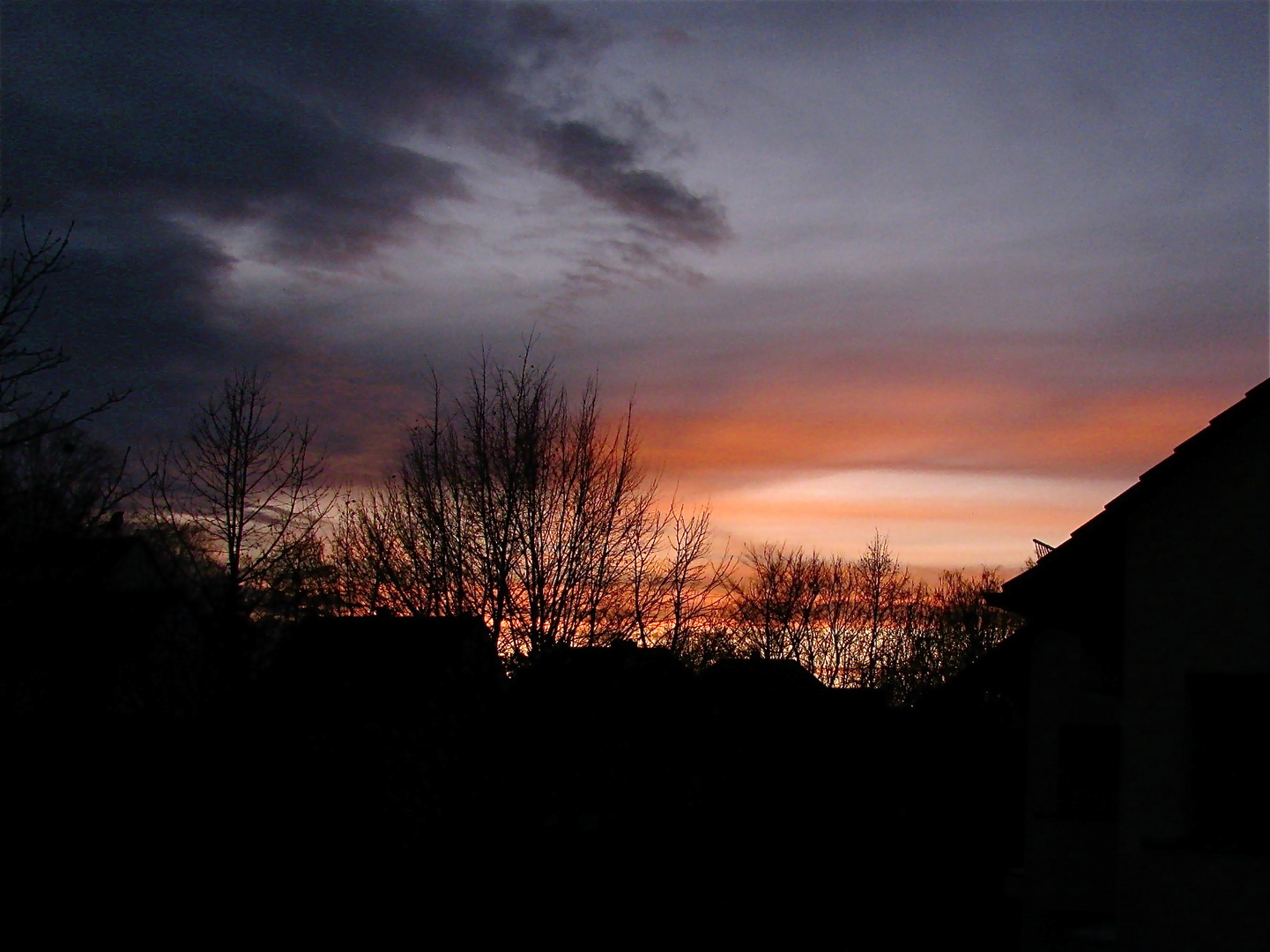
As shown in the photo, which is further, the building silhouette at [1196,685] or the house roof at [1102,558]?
the house roof at [1102,558]

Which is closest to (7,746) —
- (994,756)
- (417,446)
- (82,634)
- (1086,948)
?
(82,634)

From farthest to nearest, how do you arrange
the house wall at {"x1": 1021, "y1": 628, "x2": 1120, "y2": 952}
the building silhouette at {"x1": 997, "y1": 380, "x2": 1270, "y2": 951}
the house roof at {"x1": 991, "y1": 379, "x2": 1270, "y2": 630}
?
the house wall at {"x1": 1021, "y1": 628, "x2": 1120, "y2": 952} < the house roof at {"x1": 991, "y1": 379, "x2": 1270, "y2": 630} < the building silhouette at {"x1": 997, "y1": 380, "x2": 1270, "y2": 951}

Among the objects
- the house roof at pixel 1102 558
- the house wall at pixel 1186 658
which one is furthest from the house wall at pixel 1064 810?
the house wall at pixel 1186 658

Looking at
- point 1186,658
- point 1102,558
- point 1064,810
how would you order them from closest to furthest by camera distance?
point 1186,658 → point 1102,558 → point 1064,810

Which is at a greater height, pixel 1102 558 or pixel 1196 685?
pixel 1102 558

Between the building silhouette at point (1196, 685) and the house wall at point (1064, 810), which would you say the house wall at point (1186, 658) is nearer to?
the building silhouette at point (1196, 685)

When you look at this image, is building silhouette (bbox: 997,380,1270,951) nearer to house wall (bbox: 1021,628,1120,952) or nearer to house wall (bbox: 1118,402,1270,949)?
house wall (bbox: 1118,402,1270,949)

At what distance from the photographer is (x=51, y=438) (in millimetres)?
11969

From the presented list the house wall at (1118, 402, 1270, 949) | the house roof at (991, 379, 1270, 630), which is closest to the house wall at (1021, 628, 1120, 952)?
the house roof at (991, 379, 1270, 630)

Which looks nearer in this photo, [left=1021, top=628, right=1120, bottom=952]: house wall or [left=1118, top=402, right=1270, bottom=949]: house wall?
[left=1118, top=402, right=1270, bottom=949]: house wall

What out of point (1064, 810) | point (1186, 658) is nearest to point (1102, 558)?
point (1186, 658)

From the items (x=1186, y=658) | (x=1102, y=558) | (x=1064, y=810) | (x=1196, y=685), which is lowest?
Answer: (x=1064, y=810)

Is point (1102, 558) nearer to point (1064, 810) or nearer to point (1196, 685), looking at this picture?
point (1196, 685)

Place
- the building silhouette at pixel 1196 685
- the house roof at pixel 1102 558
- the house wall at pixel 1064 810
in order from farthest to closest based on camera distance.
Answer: the house wall at pixel 1064 810 < the house roof at pixel 1102 558 < the building silhouette at pixel 1196 685
